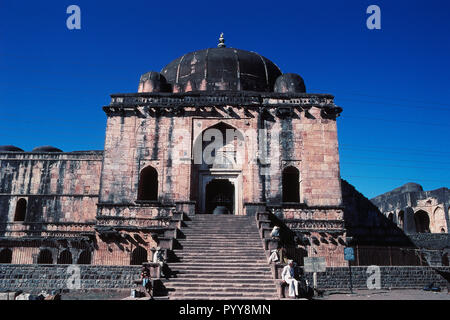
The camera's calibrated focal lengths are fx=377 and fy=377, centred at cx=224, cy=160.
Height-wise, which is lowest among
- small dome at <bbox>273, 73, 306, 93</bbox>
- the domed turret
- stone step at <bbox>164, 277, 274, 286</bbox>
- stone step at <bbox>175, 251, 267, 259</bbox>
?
stone step at <bbox>164, 277, 274, 286</bbox>

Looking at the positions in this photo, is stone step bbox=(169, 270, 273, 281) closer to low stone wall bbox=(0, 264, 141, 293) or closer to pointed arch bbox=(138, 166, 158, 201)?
low stone wall bbox=(0, 264, 141, 293)

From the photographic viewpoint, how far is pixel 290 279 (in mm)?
10969

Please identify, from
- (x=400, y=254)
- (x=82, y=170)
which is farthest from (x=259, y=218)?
(x=82, y=170)

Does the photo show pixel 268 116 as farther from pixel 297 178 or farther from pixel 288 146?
pixel 297 178

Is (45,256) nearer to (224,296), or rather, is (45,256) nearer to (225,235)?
(225,235)

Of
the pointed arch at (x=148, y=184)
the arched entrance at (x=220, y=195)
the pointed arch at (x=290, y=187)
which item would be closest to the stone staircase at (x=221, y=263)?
the arched entrance at (x=220, y=195)

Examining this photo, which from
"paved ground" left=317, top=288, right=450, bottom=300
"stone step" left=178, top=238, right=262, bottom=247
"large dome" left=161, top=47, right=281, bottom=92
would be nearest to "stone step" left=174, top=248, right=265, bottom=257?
"stone step" left=178, top=238, right=262, bottom=247

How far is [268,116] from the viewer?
19.9 metres

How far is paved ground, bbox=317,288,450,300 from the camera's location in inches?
491

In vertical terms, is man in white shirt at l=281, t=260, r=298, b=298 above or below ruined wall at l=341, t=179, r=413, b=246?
below

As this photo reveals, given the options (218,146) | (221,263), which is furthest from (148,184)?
(221,263)

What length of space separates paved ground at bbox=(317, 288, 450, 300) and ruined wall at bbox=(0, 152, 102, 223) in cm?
1686

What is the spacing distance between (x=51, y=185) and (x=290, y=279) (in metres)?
19.7

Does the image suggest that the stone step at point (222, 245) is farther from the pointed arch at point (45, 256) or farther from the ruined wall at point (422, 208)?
the ruined wall at point (422, 208)
